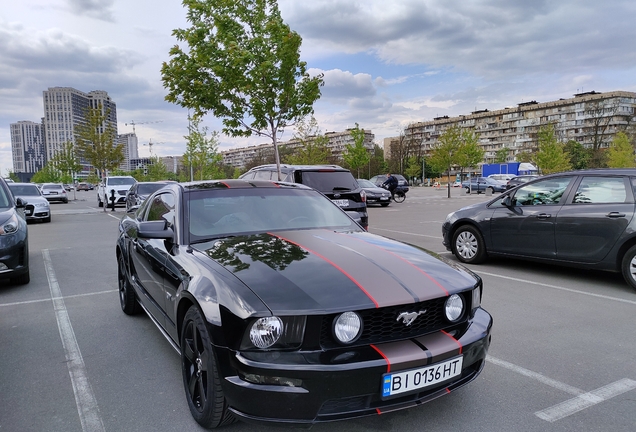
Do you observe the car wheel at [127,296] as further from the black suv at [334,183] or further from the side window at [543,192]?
the side window at [543,192]

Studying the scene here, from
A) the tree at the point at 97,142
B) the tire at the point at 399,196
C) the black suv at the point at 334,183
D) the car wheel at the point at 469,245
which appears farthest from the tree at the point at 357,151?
the car wheel at the point at 469,245

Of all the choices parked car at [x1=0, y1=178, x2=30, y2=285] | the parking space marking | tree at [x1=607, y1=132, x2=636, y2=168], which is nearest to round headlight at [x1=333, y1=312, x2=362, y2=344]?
the parking space marking

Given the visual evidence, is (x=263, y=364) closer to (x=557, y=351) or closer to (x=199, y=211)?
(x=199, y=211)

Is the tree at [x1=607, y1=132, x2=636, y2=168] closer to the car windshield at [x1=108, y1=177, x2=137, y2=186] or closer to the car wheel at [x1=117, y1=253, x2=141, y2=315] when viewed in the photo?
the car windshield at [x1=108, y1=177, x2=137, y2=186]

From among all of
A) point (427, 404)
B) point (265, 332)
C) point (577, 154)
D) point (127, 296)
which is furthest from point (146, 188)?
point (577, 154)

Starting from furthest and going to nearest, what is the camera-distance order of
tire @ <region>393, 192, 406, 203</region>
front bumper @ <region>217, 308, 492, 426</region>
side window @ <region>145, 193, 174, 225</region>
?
tire @ <region>393, 192, 406, 203</region> → side window @ <region>145, 193, 174, 225</region> → front bumper @ <region>217, 308, 492, 426</region>

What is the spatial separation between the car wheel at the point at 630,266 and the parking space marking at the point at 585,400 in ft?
9.80

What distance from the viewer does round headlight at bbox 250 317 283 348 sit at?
2.24 m

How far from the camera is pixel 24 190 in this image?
18094 millimetres

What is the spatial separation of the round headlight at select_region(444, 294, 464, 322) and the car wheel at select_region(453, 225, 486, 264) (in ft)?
16.5

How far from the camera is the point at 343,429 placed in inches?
102

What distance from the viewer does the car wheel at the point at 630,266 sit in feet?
18.5

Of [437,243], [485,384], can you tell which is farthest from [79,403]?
[437,243]

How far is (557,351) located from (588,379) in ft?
1.73
